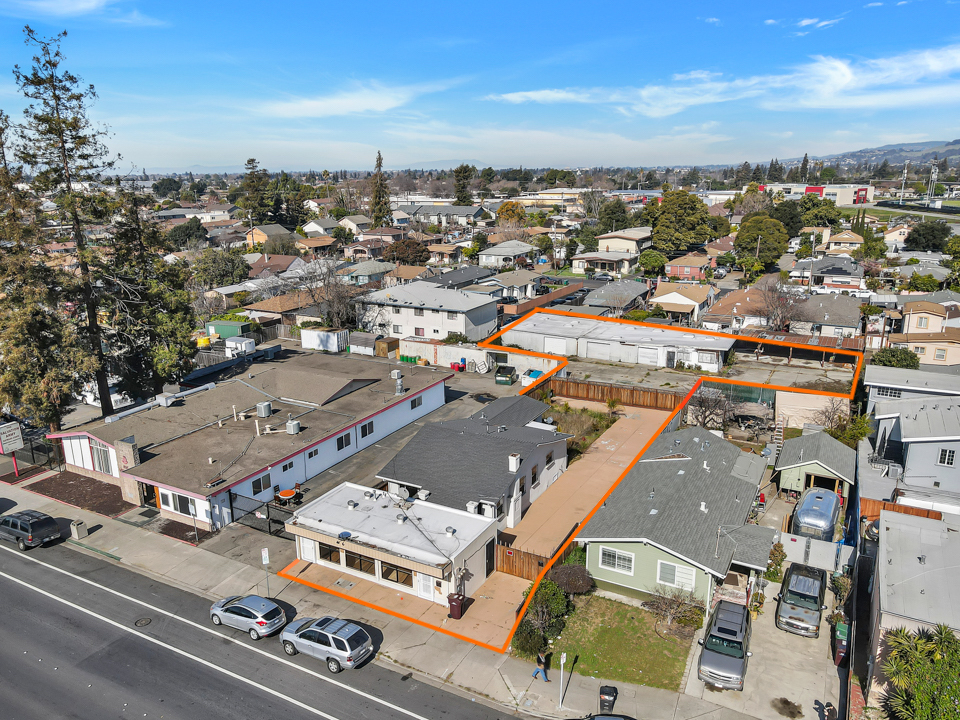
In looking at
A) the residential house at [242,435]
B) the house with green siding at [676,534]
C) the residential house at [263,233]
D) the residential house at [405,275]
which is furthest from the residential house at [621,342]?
the residential house at [263,233]

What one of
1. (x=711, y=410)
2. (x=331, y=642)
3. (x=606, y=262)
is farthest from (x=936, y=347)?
(x=331, y=642)

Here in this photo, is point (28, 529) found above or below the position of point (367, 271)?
below

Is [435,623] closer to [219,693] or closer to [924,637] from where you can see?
[219,693]

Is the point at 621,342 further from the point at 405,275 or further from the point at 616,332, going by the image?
the point at 405,275

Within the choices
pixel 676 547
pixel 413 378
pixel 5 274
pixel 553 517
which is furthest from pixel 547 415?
pixel 5 274

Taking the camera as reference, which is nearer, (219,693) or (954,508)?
(219,693)

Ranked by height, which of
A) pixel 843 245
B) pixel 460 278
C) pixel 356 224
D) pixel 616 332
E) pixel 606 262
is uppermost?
pixel 356 224

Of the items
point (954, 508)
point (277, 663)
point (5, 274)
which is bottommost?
point (277, 663)

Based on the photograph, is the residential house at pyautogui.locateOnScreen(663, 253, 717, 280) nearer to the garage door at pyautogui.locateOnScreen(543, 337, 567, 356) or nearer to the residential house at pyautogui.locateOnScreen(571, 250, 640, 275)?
the residential house at pyautogui.locateOnScreen(571, 250, 640, 275)
